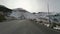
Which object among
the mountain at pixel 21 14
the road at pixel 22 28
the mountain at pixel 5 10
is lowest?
the road at pixel 22 28

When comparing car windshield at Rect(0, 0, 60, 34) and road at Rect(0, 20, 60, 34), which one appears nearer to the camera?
road at Rect(0, 20, 60, 34)

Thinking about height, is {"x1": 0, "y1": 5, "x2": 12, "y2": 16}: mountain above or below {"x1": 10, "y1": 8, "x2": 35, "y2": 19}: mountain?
above

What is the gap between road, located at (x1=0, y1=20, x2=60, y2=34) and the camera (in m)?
1.57

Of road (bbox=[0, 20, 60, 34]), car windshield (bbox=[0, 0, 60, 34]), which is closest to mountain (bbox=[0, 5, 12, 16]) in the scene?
car windshield (bbox=[0, 0, 60, 34])

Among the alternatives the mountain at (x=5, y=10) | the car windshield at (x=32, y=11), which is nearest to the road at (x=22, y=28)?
the car windshield at (x=32, y=11)

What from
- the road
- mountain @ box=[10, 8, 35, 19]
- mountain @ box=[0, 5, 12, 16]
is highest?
mountain @ box=[0, 5, 12, 16]

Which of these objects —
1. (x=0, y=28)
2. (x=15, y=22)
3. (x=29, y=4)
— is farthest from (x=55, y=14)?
(x=0, y=28)

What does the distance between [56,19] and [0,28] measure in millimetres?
1012

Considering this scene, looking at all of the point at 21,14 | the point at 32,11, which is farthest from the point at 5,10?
the point at 32,11

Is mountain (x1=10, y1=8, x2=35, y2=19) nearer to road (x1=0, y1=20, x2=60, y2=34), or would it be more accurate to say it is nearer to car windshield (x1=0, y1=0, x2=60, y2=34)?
car windshield (x1=0, y1=0, x2=60, y2=34)

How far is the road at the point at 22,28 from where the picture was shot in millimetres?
1573

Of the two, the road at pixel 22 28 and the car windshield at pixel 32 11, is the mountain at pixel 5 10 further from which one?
the road at pixel 22 28

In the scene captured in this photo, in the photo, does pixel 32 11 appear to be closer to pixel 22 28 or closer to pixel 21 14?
pixel 21 14

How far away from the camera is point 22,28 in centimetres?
175
